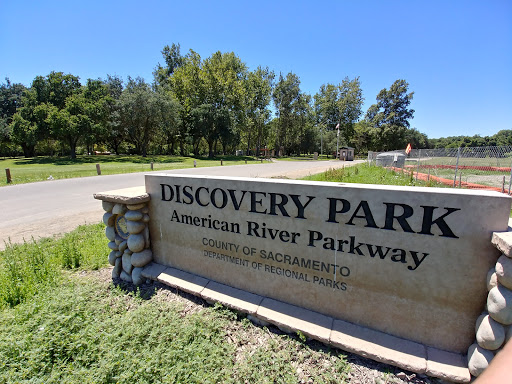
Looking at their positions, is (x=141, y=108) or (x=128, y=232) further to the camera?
(x=141, y=108)

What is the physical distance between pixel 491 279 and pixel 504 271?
7.8 inches

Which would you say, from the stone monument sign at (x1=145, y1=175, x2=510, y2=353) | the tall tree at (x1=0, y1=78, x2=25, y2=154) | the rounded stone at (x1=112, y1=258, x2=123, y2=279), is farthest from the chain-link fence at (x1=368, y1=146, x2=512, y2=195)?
the tall tree at (x1=0, y1=78, x2=25, y2=154)

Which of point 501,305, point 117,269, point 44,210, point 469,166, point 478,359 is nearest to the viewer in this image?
point 501,305

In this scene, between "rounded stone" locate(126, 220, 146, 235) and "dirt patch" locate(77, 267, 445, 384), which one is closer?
"dirt patch" locate(77, 267, 445, 384)

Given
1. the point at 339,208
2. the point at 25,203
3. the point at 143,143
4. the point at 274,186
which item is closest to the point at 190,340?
the point at 274,186

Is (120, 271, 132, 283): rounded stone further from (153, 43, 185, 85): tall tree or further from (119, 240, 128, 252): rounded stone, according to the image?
(153, 43, 185, 85): tall tree

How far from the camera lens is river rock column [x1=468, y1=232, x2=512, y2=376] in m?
1.66

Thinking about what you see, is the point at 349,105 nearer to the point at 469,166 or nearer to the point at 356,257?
the point at 469,166

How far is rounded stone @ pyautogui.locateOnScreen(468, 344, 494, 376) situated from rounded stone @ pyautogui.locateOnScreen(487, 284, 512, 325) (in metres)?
0.29

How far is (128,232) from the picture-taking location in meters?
3.57

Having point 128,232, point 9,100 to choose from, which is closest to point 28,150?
point 9,100

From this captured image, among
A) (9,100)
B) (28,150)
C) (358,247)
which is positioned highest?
(9,100)

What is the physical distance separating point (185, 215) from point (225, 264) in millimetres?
867

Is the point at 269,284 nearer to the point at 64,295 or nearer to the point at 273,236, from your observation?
the point at 273,236
